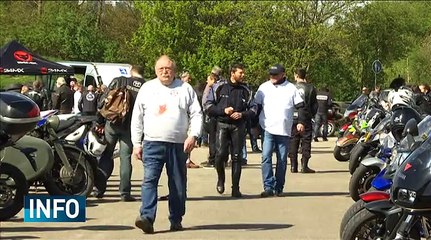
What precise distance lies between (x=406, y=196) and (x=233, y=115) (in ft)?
16.9

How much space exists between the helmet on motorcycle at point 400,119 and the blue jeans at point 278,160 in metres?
1.88

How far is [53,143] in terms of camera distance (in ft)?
33.0

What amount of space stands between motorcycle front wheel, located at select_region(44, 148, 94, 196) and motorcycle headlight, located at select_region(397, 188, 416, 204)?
4.95 metres

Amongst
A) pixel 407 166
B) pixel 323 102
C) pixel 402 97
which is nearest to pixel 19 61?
pixel 323 102

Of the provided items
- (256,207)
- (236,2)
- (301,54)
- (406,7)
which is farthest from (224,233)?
(406,7)

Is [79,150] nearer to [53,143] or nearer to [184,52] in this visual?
[53,143]

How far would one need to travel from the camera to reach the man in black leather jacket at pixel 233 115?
1107cm

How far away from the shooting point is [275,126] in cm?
1138

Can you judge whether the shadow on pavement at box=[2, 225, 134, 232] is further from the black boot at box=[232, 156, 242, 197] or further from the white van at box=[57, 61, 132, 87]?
the white van at box=[57, 61, 132, 87]

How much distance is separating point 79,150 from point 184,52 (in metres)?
41.8

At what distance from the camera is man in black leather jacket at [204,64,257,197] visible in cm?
1107

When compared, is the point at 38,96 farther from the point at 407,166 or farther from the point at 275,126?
the point at 407,166


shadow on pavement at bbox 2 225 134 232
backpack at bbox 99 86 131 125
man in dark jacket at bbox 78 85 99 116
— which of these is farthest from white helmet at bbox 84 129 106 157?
Answer: man in dark jacket at bbox 78 85 99 116

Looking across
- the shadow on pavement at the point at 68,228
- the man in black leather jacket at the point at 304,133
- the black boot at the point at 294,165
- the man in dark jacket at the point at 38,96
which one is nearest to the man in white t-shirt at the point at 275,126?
the man in black leather jacket at the point at 304,133
